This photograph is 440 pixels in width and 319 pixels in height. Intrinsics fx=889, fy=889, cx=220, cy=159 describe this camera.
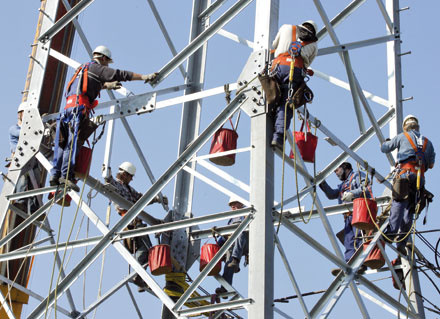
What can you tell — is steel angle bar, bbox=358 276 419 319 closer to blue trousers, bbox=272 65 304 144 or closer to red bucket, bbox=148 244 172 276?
blue trousers, bbox=272 65 304 144

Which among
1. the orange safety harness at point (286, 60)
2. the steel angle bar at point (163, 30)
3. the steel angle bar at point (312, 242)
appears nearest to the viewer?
the steel angle bar at point (312, 242)

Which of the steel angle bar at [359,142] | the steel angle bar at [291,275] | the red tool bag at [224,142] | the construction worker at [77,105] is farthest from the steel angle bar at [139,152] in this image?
the steel angle bar at [291,275]

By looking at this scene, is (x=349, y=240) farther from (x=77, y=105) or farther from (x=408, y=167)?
(x=77, y=105)

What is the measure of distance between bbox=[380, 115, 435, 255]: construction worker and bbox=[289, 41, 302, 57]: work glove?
2.98 meters

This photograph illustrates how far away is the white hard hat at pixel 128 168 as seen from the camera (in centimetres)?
1762

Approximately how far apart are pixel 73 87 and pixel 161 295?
411 centimetres

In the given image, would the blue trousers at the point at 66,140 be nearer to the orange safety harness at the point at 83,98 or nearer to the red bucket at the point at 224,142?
the orange safety harness at the point at 83,98

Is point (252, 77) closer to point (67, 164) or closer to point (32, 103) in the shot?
point (67, 164)

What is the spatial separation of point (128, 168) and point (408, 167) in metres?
5.52

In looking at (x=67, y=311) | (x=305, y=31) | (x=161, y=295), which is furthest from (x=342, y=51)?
(x=67, y=311)

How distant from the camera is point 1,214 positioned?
15430mm

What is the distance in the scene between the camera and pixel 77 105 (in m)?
14.8

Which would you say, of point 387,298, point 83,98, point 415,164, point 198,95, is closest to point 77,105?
point 83,98

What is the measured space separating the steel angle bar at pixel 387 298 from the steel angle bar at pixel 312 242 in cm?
65
